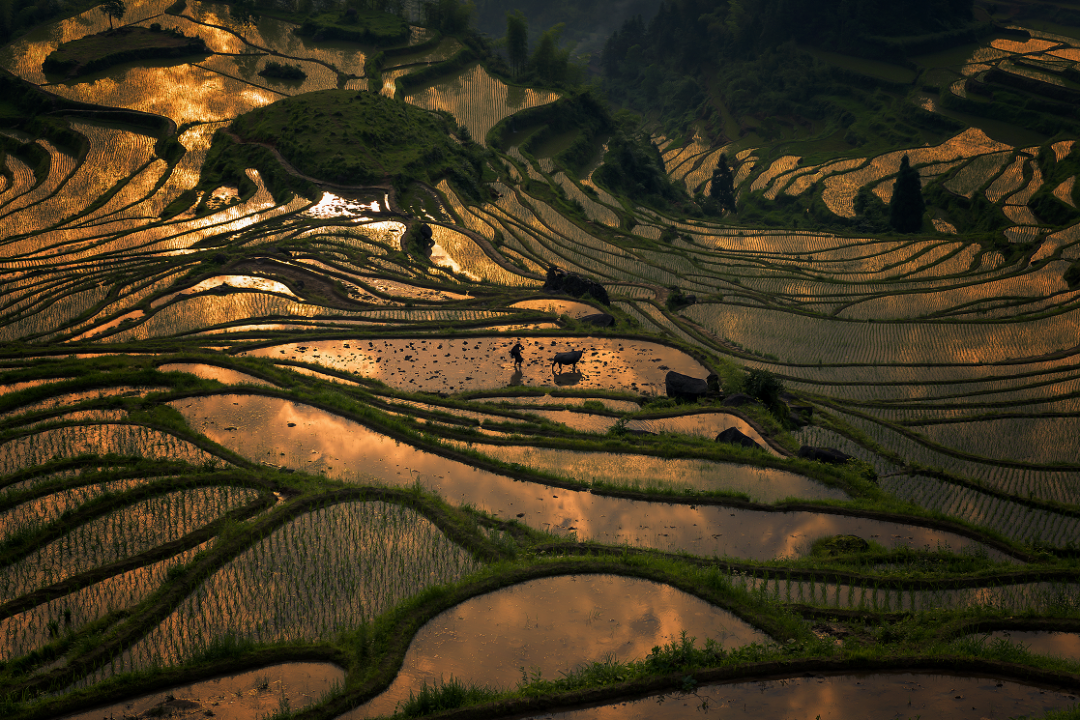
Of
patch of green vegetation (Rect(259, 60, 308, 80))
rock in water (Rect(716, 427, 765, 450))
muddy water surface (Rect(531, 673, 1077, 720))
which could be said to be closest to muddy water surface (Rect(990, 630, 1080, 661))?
muddy water surface (Rect(531, 673, 1077, 720))

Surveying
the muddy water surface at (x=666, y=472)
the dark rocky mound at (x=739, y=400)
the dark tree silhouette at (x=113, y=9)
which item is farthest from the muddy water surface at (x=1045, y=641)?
the dark tree silhouette at (x=113, y=9)

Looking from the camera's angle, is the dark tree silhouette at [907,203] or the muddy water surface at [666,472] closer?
the muddy water surface at [666,472]

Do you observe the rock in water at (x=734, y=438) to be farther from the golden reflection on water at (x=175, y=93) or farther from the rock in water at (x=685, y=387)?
the golden reflection on water at (x=175, y=93)

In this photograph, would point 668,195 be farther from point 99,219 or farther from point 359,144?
point 99,219

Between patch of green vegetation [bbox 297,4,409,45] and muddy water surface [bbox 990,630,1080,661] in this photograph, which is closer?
muddy water surface [bbox 990,630,1080,661]

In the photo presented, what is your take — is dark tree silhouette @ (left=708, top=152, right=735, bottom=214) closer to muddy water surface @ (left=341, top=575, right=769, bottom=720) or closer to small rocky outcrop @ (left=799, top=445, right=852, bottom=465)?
small rocky outcrop @ (left=799, top=445, right=852, bottom=465)

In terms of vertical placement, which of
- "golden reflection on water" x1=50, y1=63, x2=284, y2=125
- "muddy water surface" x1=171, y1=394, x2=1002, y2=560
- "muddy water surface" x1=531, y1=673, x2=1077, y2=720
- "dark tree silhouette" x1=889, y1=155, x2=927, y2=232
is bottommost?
"dark tree silhouette" x1=889, y1=155, x2=927, y2=232
